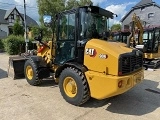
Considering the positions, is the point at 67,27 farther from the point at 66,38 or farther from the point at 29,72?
the point at 29,72

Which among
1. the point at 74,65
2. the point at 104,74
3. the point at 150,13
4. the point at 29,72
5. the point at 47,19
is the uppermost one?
the point at 150,13

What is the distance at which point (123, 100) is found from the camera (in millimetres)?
5328

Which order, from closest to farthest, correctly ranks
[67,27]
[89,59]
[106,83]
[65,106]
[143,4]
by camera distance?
1. [106,83]
2. [89,59]
3. [65,106]
4. [67,27]
5. [143,4]

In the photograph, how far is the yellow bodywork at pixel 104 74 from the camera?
415 cm

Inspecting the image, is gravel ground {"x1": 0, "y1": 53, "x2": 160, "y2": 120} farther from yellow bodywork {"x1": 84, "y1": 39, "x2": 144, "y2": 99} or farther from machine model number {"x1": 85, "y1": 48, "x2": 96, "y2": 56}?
machine model number {"x1": 85, "y1": 48, "x2": 96, "y2": 56}

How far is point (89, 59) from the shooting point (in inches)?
180

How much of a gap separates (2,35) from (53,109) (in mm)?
35442

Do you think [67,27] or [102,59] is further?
[67,27]

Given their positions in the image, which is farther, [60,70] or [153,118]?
[60,70]

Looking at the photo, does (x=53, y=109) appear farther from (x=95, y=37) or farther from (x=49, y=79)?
(x=49, y=79)

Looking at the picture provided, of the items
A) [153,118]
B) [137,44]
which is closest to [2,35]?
[137,44]

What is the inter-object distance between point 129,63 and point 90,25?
138 cm

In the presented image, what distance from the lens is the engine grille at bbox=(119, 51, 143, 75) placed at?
420cm

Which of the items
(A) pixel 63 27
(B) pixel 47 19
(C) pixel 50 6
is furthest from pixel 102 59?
(C) pixel 50 6
